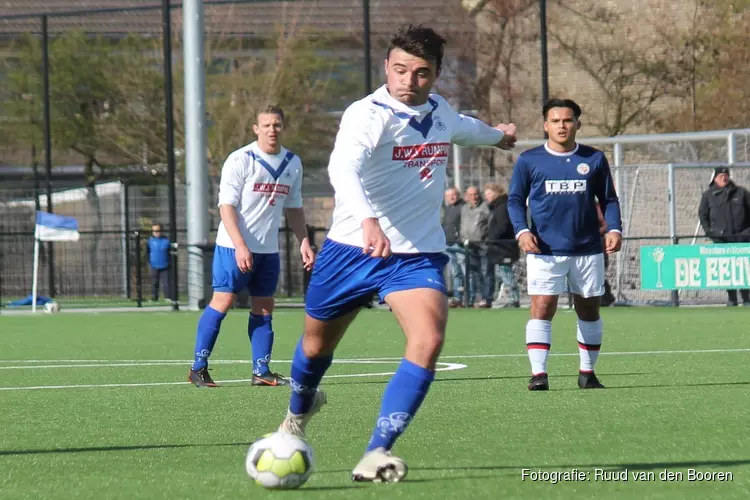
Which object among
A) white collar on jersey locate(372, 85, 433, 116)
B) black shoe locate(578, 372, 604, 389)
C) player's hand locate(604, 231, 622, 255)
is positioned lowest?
black shoe locate(578, 372, 604, 389)

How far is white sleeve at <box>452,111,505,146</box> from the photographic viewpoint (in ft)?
21.1

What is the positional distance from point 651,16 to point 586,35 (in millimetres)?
1828

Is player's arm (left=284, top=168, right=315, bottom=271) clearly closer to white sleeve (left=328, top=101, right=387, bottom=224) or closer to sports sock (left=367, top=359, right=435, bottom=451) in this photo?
white sleeve (left=328, top=101, right=387, bottom=224)

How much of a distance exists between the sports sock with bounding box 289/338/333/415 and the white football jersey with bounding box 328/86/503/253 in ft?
1.77

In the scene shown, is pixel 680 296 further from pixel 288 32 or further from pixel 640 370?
pixel 288 32

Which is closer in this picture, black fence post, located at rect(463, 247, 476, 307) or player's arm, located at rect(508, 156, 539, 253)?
player's arm, located at rect(508, 156, 539, 253)

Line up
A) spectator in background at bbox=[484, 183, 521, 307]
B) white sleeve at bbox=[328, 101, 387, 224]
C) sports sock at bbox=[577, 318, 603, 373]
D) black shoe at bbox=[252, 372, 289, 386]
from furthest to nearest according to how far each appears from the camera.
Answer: spectator in background at bbox=[484, 183, 521, 307], black shoe at bbox=[252, 372, 289, 386], sports sock at bbox=[577, 318, 603, 373], white sleeve at bbox=[328, 101, 387, 224]

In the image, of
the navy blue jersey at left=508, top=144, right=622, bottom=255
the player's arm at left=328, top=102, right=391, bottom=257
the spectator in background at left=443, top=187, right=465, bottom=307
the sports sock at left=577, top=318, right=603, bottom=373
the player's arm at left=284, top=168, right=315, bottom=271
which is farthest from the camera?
the spectator in background at left=443, top=187, right=465, bottom=307

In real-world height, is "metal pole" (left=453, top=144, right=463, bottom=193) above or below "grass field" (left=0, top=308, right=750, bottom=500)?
above

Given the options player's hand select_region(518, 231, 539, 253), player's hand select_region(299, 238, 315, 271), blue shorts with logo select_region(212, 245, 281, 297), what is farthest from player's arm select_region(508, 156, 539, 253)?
blue shorts with logo select_region(212, 245, 281, 297)

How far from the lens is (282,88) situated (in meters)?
38.3

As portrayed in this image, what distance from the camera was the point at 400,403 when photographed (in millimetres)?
5656

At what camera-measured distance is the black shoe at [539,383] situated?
9.45m

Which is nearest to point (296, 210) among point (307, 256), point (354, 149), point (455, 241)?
point (307, 256)
